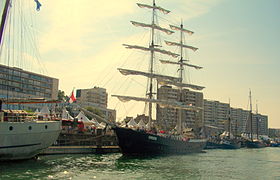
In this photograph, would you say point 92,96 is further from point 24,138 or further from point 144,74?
point 24,138

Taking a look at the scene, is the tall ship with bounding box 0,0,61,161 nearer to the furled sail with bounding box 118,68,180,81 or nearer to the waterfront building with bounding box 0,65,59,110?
the furled sail with bounding box 118,68,180,81

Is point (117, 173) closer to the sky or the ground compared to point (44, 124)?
closer to the ground

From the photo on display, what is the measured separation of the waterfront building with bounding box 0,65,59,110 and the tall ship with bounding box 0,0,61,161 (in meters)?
67.4

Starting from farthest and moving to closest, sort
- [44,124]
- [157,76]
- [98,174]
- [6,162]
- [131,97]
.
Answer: [157,76] < [131,97] < [44,124] < [6,162] < [98,174]

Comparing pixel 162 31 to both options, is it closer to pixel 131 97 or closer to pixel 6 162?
pixel 131 97

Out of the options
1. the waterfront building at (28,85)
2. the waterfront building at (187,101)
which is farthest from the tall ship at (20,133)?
the waterfront building at (187,101)

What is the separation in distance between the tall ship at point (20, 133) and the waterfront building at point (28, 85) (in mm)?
67424

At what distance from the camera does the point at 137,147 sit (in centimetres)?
4541

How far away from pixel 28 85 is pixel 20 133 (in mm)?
80446

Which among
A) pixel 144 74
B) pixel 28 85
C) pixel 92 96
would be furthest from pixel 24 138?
pixel 92 96

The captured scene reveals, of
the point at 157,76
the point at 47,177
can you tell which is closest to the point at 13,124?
the point at 47,177

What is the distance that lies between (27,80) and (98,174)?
87.6 metres

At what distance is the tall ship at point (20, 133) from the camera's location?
1145 inches

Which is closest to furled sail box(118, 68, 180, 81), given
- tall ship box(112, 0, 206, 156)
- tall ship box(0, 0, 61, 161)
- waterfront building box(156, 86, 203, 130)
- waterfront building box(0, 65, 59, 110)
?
tall ship box(112, 0, 206, 156)
